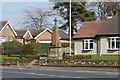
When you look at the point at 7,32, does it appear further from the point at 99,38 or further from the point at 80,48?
the point at 99,38

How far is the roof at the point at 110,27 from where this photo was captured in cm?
3642

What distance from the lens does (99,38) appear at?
3744cm

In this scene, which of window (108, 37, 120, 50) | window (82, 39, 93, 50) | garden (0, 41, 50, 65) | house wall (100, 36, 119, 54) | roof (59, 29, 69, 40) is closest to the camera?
garden (0, 41, 50, 65)

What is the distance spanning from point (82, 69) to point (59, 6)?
39228mm

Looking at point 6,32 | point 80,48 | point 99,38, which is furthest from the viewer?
point 6,32

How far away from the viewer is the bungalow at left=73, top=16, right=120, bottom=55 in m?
36.2

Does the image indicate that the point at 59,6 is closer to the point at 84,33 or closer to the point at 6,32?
the point at 6,32

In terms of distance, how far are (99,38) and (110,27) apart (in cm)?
230

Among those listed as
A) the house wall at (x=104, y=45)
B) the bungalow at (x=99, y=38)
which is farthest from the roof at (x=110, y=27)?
the house wall at (x=104, y=45)

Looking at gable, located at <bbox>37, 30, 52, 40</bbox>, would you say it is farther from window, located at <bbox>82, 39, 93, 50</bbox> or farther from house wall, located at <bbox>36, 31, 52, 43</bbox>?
window, located at <bbox>82, 39, 93, 50</bbox>

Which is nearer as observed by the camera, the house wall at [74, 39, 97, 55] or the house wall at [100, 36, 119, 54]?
the house wall at [100, 36, 119, 54]

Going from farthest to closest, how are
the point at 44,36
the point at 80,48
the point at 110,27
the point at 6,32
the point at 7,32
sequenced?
the point at 44,36
the point at 7,32
the point at 6,32
the point at 80,48
the point at 110,27

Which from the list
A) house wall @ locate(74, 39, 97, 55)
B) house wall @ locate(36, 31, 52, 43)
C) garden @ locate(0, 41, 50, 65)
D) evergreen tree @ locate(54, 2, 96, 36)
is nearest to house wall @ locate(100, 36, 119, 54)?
house wall @ locate(74, 39, 97, 55)

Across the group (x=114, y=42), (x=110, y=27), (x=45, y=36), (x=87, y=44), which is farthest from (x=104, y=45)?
(x=45, y=36)
